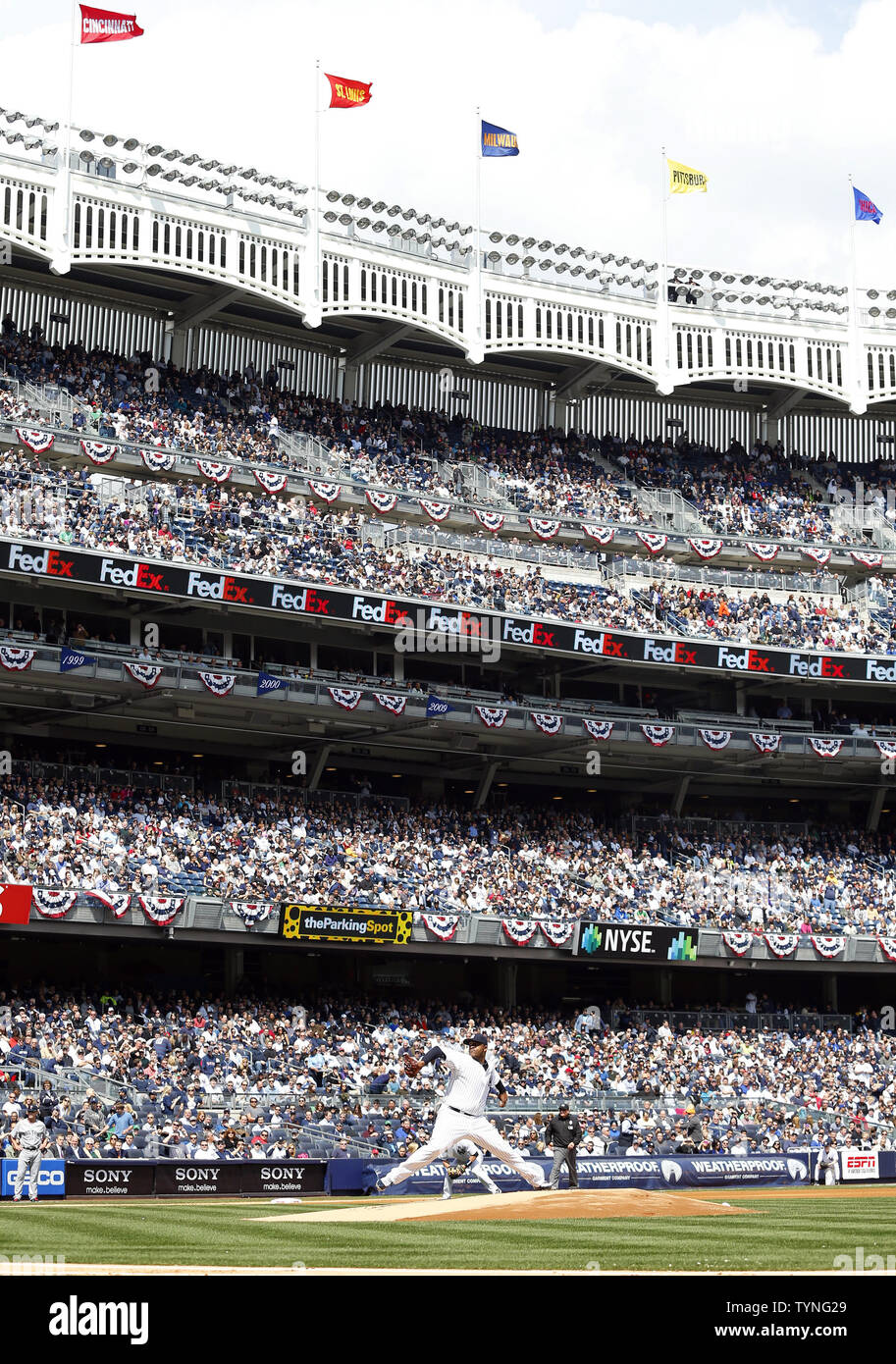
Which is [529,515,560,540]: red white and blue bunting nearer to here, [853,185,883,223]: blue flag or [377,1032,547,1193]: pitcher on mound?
[853,185,883,223]: blue flag

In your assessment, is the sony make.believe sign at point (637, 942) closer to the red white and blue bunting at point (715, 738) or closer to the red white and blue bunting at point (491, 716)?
the red white and blue bunting at point (491, 716)

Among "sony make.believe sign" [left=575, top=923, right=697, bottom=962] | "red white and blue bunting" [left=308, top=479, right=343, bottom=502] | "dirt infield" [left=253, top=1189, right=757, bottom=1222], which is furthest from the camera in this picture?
"red white and blue bunting" [left=308, top=479, right=343, bottom=502]

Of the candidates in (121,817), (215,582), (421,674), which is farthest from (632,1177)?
(421,674)

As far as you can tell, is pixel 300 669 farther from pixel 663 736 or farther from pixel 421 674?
pixel 663 736

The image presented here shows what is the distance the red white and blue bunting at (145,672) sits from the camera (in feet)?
140

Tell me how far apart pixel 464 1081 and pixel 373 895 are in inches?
975

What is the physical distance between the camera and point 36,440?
149 feet

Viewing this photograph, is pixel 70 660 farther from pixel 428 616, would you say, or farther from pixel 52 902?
pixel 428 616

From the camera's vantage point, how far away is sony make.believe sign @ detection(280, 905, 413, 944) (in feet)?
135

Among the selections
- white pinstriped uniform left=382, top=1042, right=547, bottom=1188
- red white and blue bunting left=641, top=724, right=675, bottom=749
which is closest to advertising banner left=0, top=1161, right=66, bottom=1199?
white pinstriped uniform left=382, top=1042, right=547, bottom=1188

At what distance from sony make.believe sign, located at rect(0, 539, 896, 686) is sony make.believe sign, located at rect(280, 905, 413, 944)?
28.5ft

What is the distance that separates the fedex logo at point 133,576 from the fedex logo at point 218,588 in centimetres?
83

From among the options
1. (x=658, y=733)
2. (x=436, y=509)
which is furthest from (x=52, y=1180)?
(x=436, y=509)
